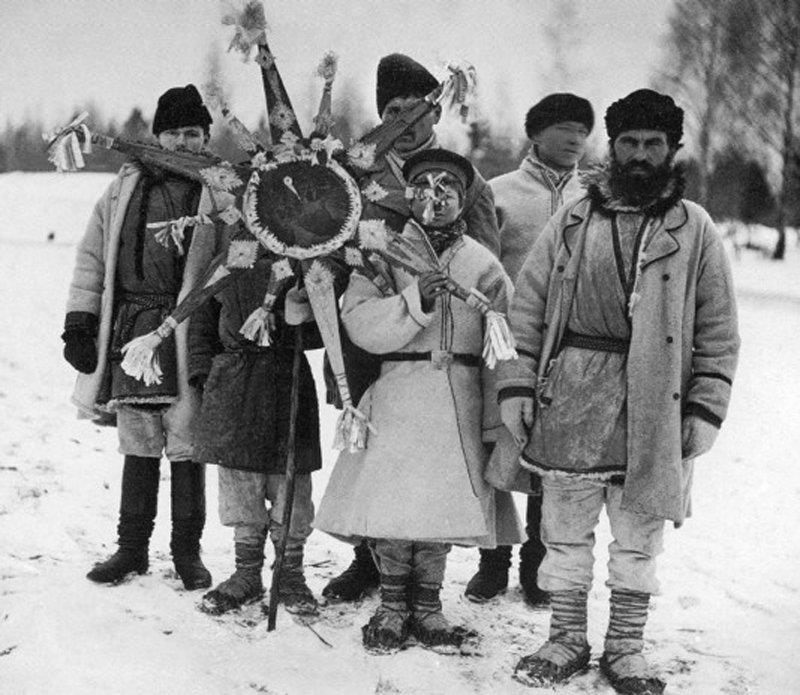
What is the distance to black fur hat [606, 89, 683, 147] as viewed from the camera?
336cm

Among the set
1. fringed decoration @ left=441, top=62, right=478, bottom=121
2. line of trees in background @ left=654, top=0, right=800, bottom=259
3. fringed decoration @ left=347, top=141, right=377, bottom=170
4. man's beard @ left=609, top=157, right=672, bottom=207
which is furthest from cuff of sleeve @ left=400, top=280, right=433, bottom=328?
line of trees in background @ left=654, top=0, right=800, bottom=259

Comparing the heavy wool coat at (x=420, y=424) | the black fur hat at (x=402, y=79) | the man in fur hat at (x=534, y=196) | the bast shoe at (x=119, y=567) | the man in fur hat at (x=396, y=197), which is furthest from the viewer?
the man in fur hat at (x=534, y=196)

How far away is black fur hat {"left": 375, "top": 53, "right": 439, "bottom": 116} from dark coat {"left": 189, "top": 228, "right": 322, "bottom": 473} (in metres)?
0.99

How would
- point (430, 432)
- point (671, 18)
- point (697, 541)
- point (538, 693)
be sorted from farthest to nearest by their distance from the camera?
1. point (671, 18)
2. point (697, 541)
3. point (430, 432)
4. point (538, 693)

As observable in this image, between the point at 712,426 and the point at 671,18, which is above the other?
the point at 671,18

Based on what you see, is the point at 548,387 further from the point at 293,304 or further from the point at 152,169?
the point at 152,169

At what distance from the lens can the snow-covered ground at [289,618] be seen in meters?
3.23

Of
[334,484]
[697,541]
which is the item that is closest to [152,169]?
[334,484]

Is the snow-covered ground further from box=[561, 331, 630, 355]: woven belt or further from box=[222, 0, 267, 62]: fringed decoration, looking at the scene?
box=[222, 0, 267, 62]: fringed decoration

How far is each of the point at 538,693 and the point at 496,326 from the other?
1211mm

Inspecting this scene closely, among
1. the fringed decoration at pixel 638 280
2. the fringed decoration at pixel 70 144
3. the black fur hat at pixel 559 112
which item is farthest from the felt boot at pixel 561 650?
the fringed decoration at pixel 70 144

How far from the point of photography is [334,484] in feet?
12.1

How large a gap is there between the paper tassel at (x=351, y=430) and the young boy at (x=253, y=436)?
1.14ft

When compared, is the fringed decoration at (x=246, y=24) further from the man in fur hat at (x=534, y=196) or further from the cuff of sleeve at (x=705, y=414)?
the cuff of sleeve at (x=705, y=414)
